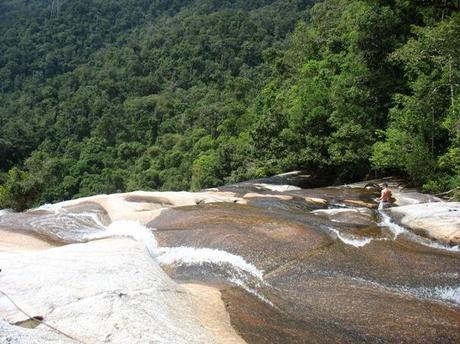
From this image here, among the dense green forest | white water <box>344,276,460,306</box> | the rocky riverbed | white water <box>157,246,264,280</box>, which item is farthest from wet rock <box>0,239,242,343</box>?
the dense green forest

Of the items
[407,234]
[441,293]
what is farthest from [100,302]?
[407,234]

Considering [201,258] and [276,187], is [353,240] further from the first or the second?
[276,187]

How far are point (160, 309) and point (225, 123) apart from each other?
58.8 m

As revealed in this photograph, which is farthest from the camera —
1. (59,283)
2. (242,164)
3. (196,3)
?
(196,3)

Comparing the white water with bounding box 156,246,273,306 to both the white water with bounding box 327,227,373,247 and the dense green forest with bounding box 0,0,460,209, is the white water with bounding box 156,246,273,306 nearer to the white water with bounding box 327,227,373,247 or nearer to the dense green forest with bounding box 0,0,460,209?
the white water with bounding box 327,227,373,247

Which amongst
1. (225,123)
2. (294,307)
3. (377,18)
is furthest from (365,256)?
(225,123)

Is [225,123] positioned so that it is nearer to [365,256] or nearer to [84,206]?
[84,206]

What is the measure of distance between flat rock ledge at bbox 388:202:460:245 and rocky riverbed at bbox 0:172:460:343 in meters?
0.04

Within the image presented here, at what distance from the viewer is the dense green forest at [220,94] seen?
77.2 feet

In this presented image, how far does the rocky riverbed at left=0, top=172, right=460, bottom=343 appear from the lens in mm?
6641

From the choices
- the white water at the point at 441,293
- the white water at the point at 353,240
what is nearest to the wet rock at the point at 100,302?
the white water at the point at 441,293

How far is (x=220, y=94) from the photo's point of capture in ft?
296

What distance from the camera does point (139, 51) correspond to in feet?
428

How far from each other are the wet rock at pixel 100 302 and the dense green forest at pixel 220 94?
15561 mm
